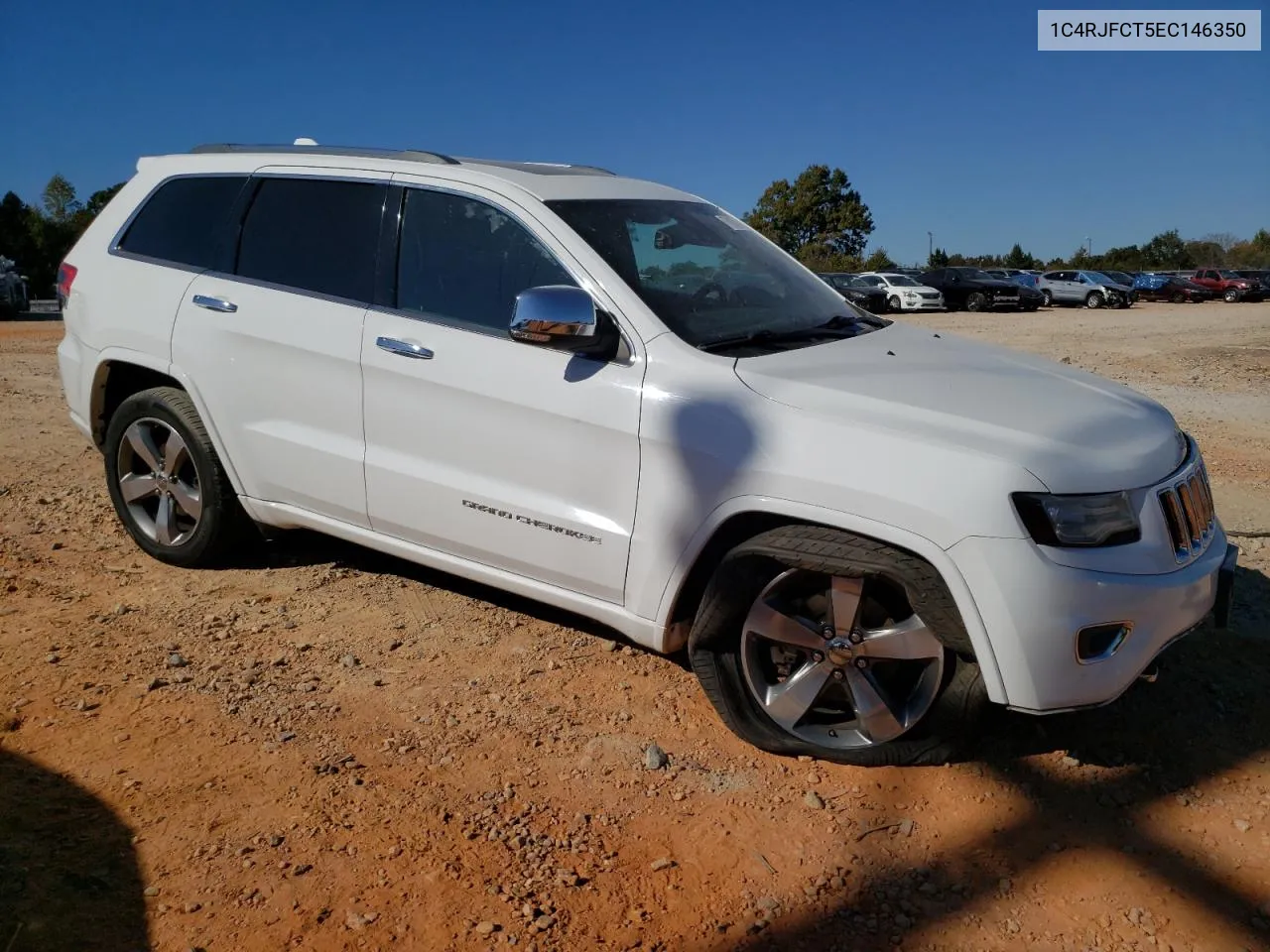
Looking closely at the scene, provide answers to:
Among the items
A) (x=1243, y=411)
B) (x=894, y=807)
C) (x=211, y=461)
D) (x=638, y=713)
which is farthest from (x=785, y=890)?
(x=1243, y=411)

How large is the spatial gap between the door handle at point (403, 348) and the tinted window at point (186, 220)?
1.19 meters

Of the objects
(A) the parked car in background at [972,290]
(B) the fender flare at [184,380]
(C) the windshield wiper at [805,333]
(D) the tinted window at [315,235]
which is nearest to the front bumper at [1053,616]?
(C) the windshield wiper at [805,333]

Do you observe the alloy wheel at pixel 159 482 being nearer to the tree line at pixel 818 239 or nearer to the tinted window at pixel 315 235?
the tinted window at pixel 315 235

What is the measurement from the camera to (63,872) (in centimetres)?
268

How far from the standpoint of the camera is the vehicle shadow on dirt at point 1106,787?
103 inches

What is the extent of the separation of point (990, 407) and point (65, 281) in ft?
14.3

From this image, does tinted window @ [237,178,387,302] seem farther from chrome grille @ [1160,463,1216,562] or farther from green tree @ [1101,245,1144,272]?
green tree @ [1101,245,1144,272]

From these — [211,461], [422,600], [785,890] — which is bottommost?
[785,890]

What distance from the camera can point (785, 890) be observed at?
2.73 meters

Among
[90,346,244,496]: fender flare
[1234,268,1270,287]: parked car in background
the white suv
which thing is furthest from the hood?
[1234,268,1270,287]: parked car in background

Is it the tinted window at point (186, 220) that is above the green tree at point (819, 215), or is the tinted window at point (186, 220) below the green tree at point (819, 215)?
A: below

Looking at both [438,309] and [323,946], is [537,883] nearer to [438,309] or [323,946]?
[323,946]

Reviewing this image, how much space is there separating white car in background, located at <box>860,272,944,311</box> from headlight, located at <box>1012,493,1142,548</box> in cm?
3107

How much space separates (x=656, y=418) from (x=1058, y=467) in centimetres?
120
